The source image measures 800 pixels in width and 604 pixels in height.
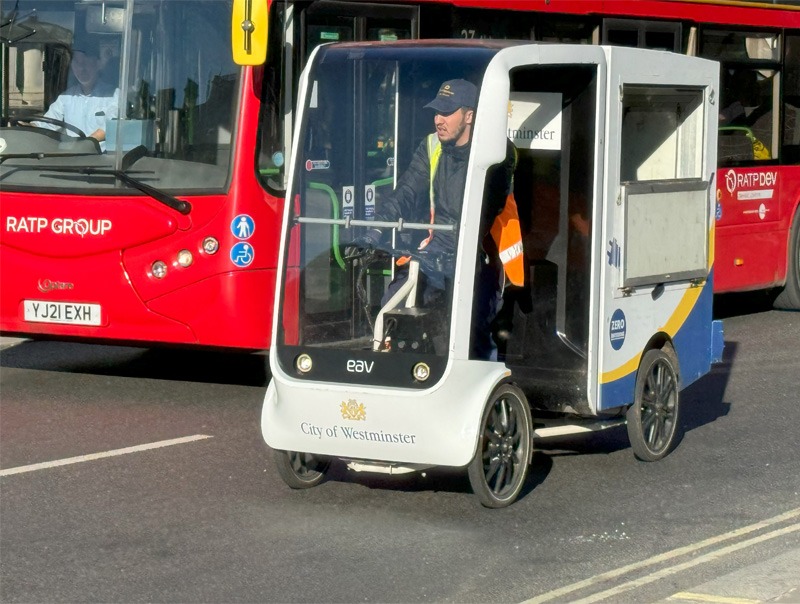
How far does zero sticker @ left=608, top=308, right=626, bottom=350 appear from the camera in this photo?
783 centimetres

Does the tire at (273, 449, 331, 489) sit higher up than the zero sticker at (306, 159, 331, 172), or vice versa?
the zero sticker at (306, 159, 331, 172)

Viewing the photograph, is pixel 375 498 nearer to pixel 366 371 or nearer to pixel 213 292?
pixel 366 371

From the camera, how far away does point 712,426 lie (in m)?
9.35

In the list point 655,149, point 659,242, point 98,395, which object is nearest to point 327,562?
point 659,242

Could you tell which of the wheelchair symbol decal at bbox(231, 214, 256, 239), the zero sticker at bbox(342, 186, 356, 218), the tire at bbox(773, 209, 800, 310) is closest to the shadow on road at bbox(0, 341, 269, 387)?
the wheelchair symbol decal at bbox(231, 214, 256, 239)

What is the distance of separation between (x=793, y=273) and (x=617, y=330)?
7.68 meters

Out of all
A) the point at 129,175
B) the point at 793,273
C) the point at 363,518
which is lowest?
the point at 363,518

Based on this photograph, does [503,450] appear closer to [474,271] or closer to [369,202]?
[474,271]

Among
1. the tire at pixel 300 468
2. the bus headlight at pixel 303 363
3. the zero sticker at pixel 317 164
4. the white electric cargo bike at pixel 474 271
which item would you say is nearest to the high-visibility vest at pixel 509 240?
the white electric cargo bike at pixel 474 271

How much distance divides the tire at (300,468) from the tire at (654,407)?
5.41 feet

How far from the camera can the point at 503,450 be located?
7230mm

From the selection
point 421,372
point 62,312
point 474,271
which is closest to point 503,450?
point 421,372

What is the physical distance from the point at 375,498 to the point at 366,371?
774mm

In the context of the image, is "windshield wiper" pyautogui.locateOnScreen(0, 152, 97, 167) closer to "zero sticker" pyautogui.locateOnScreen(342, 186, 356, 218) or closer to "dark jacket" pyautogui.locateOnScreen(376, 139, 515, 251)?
"zero sticker" pyautogui.locateOnScreen(342, 186, 356, 218)
